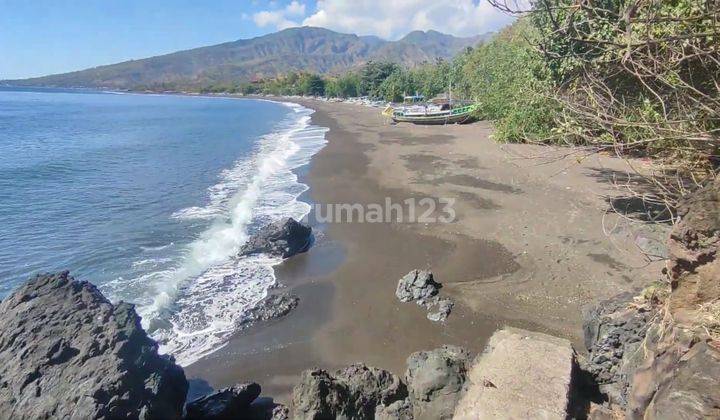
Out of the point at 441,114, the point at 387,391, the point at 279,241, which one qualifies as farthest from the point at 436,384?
the point at 441,114

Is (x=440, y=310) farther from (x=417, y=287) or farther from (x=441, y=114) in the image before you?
(x=441, y=114)

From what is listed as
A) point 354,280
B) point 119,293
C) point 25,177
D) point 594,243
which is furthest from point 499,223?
point 25,177

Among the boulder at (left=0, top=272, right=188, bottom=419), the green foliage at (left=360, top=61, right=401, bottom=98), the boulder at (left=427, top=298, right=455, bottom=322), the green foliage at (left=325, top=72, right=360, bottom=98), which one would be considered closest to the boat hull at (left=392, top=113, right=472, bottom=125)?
the boulder at (left=427, top=298, right=455, bottom=322)

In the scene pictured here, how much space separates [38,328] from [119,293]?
Answer: 13.0ft

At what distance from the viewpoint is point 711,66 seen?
5.47m

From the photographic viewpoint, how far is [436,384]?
554 cm

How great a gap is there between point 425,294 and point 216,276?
198 inches

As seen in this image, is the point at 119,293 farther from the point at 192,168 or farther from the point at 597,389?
the point at 192,168

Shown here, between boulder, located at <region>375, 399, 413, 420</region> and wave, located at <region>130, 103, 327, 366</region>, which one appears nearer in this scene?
boulder, located at <region>375, 399, 413, 420</region>

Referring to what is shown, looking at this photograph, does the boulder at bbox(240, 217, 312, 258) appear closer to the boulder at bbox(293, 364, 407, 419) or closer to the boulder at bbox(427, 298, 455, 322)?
the boulder at bbox(427, 298, 455, 322)

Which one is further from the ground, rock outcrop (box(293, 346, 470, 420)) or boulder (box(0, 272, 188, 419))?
boulder (box(0, 272, 188, 419))

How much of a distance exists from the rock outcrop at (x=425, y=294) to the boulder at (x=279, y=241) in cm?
352

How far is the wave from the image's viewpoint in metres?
8.59

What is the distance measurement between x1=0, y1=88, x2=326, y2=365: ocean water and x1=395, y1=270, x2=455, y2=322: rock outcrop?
3.09 m
